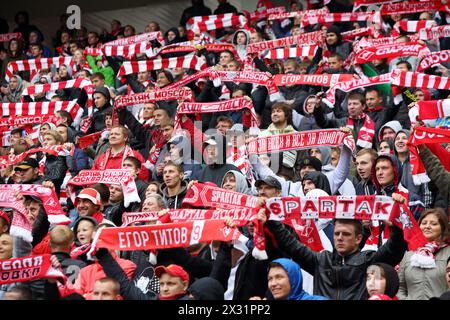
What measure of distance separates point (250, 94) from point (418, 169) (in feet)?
15.2

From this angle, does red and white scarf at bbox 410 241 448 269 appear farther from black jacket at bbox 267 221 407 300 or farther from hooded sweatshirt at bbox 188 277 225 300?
hooded sweatshirt at bbox 188 277 225 300

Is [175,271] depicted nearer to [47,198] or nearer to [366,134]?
[47,198]

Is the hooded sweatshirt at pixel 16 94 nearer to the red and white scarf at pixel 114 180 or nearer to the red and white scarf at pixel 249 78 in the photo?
the red and white scarf at pixel 249 78

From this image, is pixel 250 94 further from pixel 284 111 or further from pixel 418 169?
pixel 418 169

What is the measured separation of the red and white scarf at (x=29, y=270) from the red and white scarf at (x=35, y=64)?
32.7 ft

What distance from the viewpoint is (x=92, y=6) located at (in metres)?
22.6

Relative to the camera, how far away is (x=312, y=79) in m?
13.3

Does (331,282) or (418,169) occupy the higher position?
(418,169)

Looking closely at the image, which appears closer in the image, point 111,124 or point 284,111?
point 284,111

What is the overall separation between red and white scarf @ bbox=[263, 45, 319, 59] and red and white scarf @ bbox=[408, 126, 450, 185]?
6.21 metres

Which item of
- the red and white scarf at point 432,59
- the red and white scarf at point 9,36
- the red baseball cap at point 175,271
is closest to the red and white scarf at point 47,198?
the red baseball cap at point 175,271
